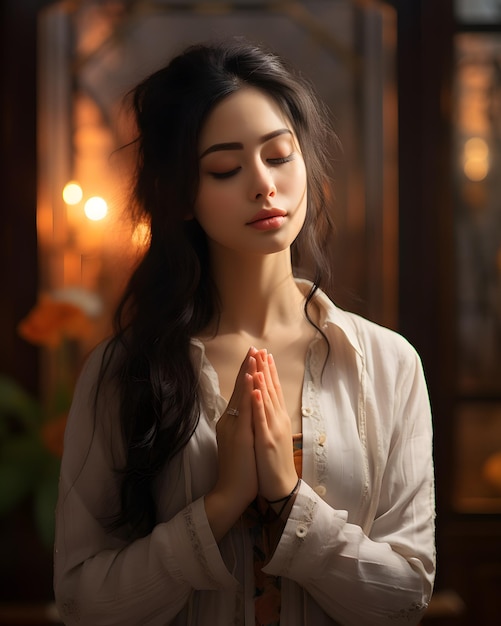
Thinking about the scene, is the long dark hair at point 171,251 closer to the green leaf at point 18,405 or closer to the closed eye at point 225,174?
the closed eye at point 225,174

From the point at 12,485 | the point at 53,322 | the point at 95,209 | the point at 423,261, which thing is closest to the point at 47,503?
the point at 12,485

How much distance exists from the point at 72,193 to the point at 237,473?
7.32 ft

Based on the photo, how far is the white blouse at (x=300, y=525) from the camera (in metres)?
1.06

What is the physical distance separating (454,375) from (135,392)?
1.89 metres

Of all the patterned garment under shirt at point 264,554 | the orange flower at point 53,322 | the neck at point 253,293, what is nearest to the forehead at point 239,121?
the neck at point 253,293

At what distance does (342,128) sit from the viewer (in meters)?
3.10

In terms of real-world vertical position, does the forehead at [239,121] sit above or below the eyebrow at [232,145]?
above

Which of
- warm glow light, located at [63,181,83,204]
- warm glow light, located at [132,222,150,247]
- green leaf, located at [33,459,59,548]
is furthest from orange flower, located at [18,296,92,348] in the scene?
warm glow light, located at [132,222,150,247]

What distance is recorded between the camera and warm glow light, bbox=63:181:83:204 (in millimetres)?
3088

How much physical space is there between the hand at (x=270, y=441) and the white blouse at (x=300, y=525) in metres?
0.03

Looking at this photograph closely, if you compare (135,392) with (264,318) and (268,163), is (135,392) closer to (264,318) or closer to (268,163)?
(264,318)

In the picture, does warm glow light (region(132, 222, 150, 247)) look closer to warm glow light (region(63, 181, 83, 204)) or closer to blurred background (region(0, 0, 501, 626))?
blurred background (region(0, 0, 501, 626))

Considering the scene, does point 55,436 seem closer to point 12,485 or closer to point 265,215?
point 12,485

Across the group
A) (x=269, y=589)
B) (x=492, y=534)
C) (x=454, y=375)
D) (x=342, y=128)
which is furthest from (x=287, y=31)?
(x=269, y=589)
